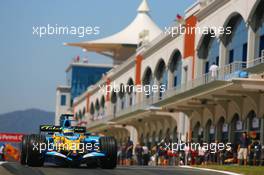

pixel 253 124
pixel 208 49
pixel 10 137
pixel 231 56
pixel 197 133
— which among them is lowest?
pixel 10 137

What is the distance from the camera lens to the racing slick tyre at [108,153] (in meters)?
26.1

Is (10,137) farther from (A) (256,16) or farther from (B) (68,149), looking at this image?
(B) (68,149)

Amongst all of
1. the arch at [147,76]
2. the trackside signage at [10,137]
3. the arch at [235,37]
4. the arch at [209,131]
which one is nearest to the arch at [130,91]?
the arch at [147,76]

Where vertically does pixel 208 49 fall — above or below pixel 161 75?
above

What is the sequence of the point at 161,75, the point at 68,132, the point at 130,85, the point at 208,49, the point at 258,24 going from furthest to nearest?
the point at 130,85
the point at 161,75
the point at 208,49
the point at 258,24
the point at 68,132

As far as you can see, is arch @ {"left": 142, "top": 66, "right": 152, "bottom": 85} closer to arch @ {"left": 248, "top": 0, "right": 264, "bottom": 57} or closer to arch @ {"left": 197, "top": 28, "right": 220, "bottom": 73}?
arch @ {"left": 197, "top": 28, "right": 220, "bottom": 73}

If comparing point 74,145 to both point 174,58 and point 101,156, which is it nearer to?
point 101,156

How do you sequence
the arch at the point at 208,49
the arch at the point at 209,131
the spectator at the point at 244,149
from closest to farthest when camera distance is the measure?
the spectator at the point at 244,149 < the arch at the point at 208,49 < the arch at the point at 209,131

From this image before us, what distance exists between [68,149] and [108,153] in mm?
1322

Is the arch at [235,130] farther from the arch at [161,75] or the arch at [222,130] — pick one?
the arch at [161,75]

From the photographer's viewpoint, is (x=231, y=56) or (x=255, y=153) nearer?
(x=255, y=153)

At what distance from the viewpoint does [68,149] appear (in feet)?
87.0

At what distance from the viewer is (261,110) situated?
38.6 m

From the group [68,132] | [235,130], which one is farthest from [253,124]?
[68,132]
